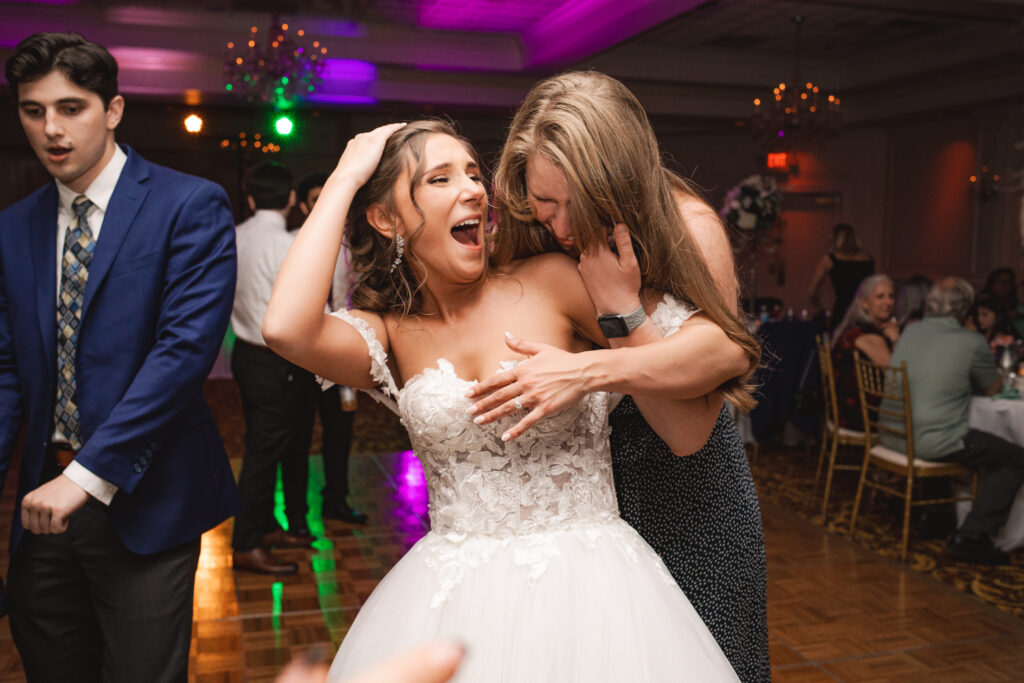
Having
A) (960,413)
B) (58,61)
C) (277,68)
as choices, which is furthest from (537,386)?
(277,68)

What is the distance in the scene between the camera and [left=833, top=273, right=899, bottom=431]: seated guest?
16.5 feet

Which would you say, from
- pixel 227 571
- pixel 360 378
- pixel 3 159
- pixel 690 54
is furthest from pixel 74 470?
pixel 3 159

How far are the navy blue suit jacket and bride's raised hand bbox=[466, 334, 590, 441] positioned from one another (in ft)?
2.64

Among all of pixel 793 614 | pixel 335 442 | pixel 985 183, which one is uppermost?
pixel 985 183

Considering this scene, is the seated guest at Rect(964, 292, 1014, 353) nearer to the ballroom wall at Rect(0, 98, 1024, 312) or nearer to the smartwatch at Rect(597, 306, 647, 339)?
the ballroom wall at Rect(0, 98, 1024, 312)

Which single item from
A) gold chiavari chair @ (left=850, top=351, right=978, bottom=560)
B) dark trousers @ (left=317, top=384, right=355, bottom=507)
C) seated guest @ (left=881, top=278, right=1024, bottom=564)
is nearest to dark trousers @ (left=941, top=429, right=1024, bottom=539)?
seated guest @ (left=881, top=278, right=1024, bottom=564)

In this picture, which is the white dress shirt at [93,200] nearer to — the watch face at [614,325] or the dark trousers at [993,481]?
the watch face at [614,325]

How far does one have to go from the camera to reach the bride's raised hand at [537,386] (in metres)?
1.27

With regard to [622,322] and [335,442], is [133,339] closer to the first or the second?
[622,322]

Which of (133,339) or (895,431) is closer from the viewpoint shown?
(133,339)

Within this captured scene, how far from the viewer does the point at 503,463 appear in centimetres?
149

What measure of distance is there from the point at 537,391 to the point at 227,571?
125 inches

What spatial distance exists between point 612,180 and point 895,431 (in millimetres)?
Answer: 3632

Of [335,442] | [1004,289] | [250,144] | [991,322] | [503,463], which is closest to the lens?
[503,463]
